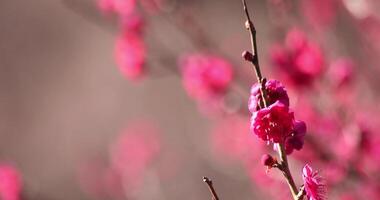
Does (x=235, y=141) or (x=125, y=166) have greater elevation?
(x=125, y=166)

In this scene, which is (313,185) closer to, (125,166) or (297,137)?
(297,137)

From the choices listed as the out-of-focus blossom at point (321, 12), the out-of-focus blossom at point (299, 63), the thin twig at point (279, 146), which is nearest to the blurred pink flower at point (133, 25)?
the out-of-focus blossom at point (299, 63)

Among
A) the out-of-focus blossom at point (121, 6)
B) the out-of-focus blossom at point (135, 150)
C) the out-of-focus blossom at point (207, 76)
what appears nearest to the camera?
the out-of-focus blossom at point (207, 76)

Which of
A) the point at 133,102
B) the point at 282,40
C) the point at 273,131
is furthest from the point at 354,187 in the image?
the point at 133,102

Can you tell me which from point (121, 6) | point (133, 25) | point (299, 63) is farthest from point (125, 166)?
point (299, 63)

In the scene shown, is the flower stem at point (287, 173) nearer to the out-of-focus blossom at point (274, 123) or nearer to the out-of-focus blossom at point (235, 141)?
the out-of-focus blossom at point (274, 123)

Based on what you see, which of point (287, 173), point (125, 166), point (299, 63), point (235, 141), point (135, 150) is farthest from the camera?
point (135, 150)
